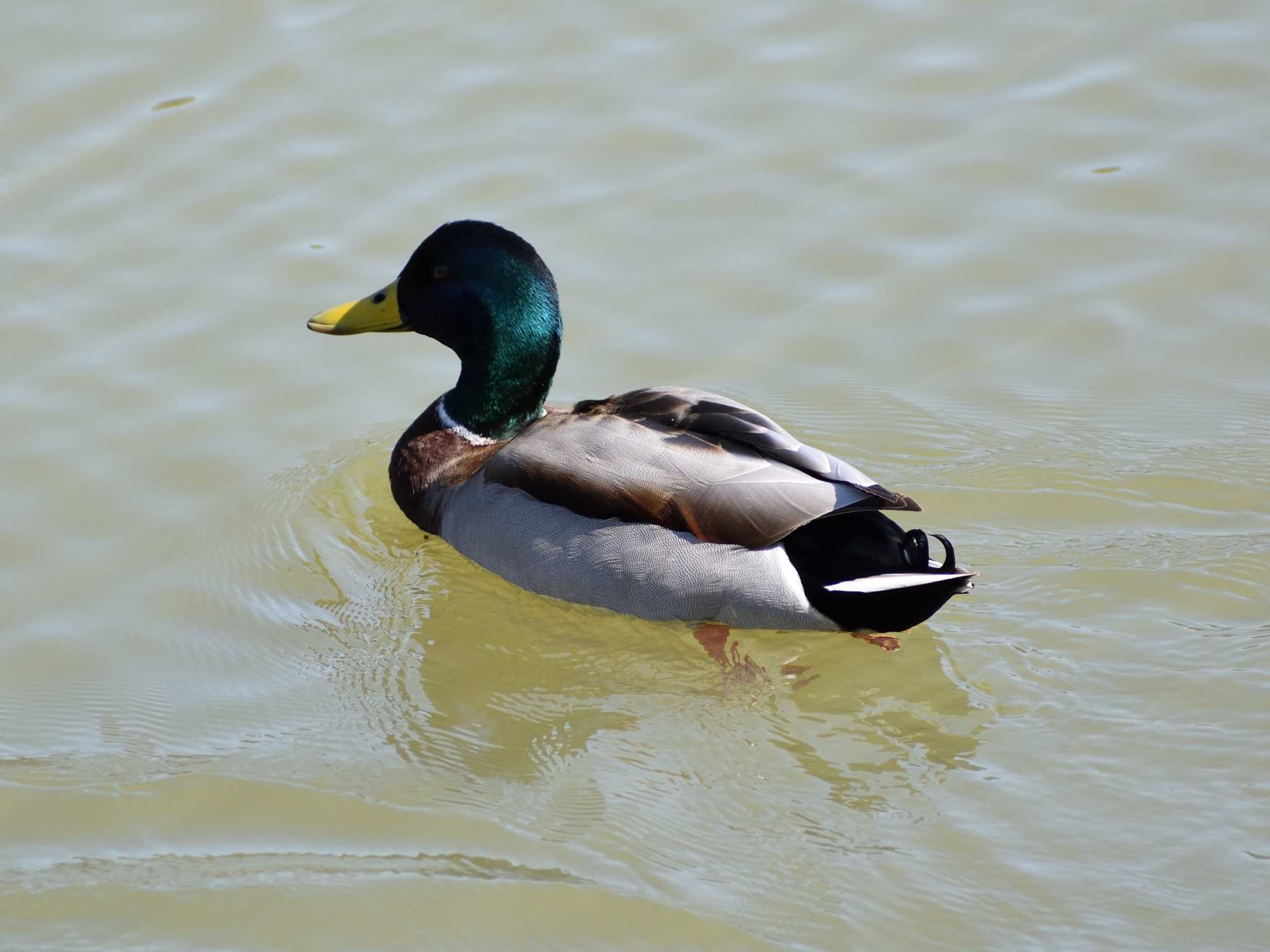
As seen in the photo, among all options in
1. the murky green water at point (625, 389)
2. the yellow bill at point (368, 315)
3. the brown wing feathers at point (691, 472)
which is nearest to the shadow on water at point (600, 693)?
the murky green water at point (625, 389)

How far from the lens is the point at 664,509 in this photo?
17.5 feet

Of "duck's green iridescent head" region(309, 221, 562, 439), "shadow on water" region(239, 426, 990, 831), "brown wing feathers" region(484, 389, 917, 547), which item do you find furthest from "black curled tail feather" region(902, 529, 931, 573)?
"duck's green iridescent head" region(309, 221, 562, 439)

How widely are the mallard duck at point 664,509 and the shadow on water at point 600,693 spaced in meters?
0.12

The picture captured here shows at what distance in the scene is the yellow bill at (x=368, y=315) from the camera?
6387 millimetres

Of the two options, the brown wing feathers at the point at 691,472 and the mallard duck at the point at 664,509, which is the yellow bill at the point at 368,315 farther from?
the brown wing feathers at the point at 691,472

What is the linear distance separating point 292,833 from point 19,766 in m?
0.99

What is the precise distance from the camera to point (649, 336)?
7152 mm

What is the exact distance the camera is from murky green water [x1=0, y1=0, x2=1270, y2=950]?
4.25 meters

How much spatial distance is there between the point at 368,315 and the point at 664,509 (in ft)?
5.79

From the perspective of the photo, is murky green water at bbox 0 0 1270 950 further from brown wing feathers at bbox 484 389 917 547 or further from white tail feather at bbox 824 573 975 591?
brown wing feathers at bbox 484 389 917 547

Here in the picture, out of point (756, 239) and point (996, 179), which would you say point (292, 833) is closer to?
point (756, 239)

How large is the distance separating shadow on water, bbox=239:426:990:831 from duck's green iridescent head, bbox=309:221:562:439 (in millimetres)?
629

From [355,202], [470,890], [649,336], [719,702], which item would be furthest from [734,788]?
[355,202]

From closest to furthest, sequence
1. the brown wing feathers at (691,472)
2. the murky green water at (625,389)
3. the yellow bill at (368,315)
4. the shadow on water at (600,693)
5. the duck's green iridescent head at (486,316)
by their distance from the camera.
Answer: the murky green water at (625,389) → the shadow on water at (600,693) → the brown wing feathers at (691,472) → the duck's green iridescent head at (486,316) → the yellow bill at (368,315)
